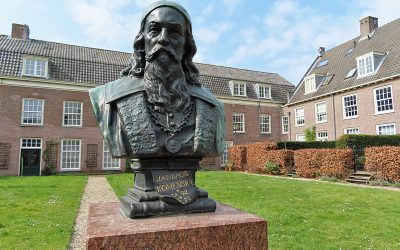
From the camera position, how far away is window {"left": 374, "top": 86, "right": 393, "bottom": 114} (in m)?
20.5

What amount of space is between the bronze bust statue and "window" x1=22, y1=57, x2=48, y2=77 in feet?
71.5

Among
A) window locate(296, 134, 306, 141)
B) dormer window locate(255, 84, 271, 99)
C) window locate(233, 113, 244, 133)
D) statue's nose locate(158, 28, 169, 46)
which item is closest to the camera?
statue's nose locate(158, 28, 169, 46)

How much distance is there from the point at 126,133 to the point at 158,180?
1.82ft

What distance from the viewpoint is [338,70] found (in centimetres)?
2650

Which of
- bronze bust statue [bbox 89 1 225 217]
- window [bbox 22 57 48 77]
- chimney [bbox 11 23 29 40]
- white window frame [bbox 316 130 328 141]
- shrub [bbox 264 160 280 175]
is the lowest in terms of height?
shrub [bbox 264 160 280 175]

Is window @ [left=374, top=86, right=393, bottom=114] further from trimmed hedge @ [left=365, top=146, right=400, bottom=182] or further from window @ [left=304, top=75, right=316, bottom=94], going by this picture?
trimmed hedge @ [left=365, top=146, right=400, bottom=182]

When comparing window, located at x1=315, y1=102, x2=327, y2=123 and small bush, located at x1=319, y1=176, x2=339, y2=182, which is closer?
small bush, located at x1=319, y1=176, x2=339, y2=182

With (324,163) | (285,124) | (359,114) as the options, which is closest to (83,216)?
(324,163)

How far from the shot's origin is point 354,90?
75.7 ft

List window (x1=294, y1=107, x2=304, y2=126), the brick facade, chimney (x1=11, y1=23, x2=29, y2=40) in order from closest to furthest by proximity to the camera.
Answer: the brick facade, chimney (x1=11, y1=23, x2=29, y2=40), window (x1=294, y1=107, x2=304, y2=126)

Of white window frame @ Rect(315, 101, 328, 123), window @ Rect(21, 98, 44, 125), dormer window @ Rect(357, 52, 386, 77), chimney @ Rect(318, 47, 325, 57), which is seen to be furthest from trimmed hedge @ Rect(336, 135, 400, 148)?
window @ Rect(21, 98, 44, 125)

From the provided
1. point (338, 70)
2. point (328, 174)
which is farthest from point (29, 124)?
point (338, 70)

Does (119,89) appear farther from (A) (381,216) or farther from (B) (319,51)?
(B) (319,51)

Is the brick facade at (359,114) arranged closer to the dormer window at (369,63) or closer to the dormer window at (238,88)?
the dormer window at (369,63)
